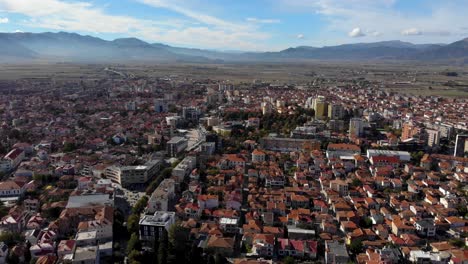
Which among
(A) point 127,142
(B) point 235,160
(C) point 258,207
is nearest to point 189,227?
(C) point 258,207

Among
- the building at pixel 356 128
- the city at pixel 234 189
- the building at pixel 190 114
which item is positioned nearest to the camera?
the city at pixel 234 189

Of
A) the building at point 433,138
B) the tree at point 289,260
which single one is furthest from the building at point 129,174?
the building at point 433,138

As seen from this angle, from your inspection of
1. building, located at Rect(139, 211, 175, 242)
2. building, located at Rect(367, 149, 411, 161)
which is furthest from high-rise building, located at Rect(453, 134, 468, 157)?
building, located at Rect(139, 211, 175, 242)

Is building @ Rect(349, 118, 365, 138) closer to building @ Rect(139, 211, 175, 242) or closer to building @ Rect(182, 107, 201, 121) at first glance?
building @ Rect(182, 107, 201, 121)

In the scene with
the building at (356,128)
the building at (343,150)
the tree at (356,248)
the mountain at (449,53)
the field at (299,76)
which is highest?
the mountain at (449,53)

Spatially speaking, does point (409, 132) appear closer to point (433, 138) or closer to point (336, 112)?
point (433, 138)

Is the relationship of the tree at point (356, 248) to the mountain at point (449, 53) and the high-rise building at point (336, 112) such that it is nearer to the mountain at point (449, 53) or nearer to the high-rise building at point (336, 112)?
the high-rise building at point (336, 112)

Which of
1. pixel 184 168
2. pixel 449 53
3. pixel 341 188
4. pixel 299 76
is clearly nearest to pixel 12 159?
pixel 184 168
